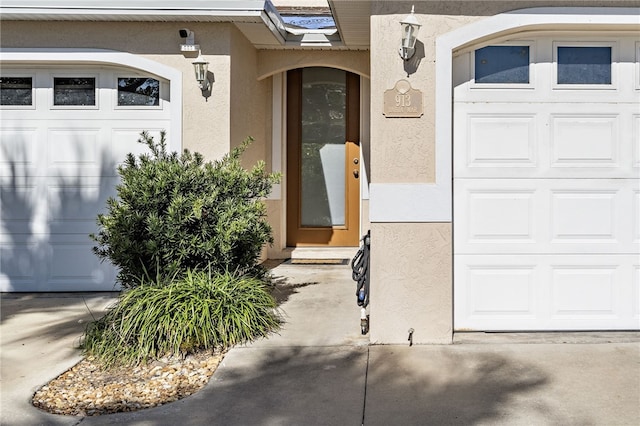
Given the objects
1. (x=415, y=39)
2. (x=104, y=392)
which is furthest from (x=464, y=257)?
(x=104, y=392)

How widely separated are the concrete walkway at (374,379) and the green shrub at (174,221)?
0.95 meters

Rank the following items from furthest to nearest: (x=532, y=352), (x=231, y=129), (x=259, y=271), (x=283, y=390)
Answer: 1. (x=231, y=129)
2. (x=259, y=271)
3. (x=532, y=352)
4. (x=283, y=390)

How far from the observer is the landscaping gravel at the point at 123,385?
422cm

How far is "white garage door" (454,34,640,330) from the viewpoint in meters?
5.48

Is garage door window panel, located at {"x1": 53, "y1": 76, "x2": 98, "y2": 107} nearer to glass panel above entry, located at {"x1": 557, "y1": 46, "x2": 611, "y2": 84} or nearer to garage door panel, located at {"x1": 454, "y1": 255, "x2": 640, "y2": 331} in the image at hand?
garage door panel, located at {"x1": 454, "y1": 255, "x2": 640, "y2": 331}

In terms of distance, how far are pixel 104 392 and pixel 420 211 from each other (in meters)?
2.93

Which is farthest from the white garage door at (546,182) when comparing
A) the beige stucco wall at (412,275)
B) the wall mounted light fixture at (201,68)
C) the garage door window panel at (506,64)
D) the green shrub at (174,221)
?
the wall mounted light fixture at (201,68)

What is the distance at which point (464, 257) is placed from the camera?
5.50 metres

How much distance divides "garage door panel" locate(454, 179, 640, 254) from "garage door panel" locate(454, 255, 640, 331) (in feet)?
0.38

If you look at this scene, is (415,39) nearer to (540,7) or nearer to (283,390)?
(540,7)

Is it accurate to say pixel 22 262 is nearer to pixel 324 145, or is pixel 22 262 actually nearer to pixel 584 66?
pixel 324 145

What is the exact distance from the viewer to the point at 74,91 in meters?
7.64

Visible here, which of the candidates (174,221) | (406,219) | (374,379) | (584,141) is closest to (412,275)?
(406,219)

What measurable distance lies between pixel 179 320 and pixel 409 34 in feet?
10.2
